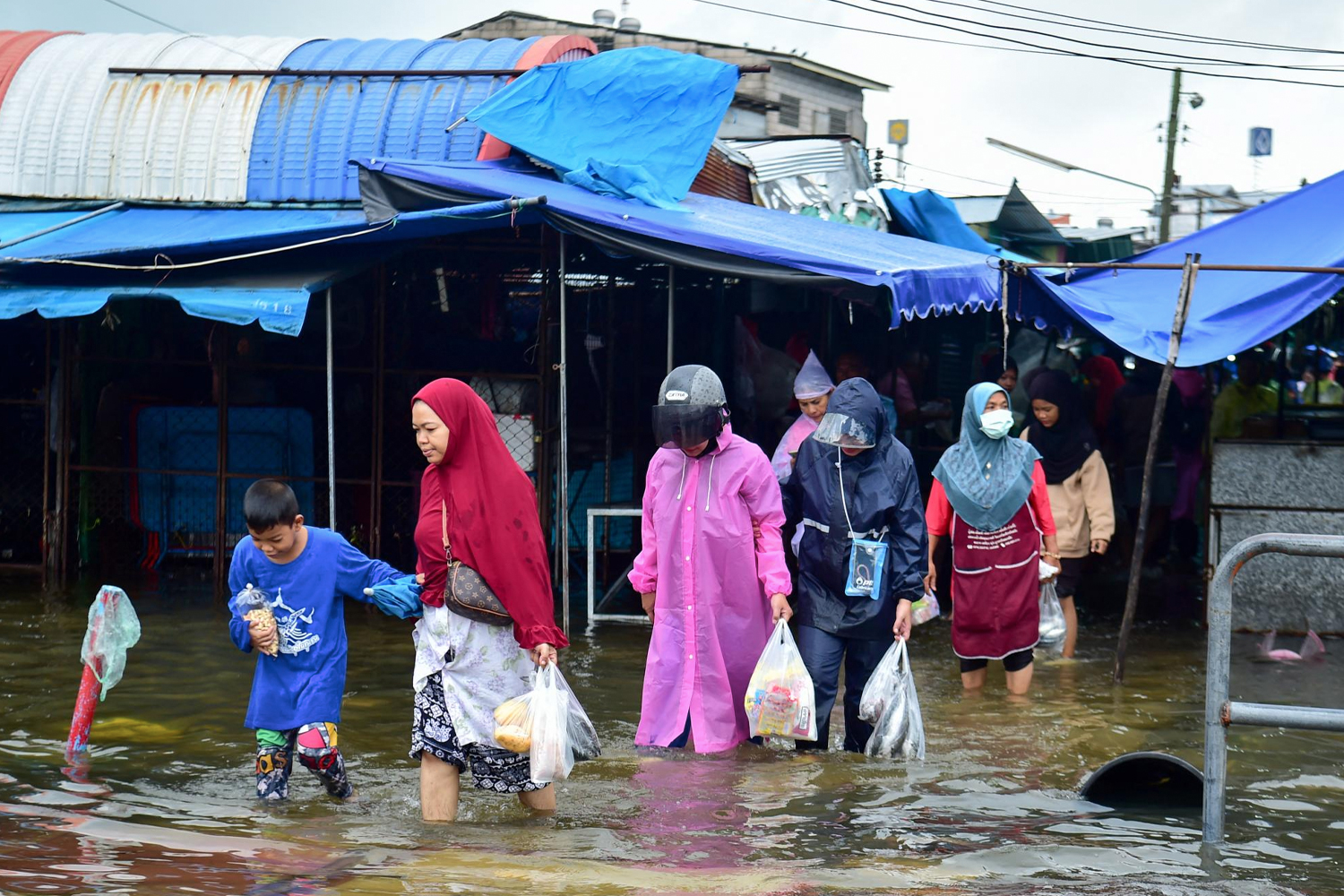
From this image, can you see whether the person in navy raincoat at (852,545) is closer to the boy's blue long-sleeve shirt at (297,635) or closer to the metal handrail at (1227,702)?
the metal handrail at (1227,702)

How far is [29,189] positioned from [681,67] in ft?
17.2

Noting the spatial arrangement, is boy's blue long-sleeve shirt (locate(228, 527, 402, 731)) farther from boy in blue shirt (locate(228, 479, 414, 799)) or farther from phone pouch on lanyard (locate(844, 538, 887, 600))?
phone pouch on lanyard (locate(844, 538, 887, 600))

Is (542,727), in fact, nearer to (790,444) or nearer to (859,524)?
(859,524)

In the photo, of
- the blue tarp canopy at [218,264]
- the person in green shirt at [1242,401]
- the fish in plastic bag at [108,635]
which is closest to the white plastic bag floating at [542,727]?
the fish in plastic bag at [108,635]

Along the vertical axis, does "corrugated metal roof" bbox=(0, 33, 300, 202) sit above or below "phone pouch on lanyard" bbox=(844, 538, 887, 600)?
above

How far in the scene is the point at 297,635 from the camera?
187 inches

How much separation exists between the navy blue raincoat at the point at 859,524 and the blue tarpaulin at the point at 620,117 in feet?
11.6

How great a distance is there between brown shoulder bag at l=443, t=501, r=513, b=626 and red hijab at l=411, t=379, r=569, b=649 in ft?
0.08

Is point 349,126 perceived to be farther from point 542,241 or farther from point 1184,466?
point 1184,466

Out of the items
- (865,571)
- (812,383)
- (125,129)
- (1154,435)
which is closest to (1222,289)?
(1154,435)

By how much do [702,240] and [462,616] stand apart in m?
3.90

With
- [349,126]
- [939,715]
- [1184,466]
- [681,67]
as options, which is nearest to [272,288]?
[349,126]

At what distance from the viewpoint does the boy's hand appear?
4637 mm

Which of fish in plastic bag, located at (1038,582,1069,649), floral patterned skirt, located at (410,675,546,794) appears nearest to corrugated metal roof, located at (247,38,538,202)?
fish in plastic bag, located at (1038,582,1069,649)
